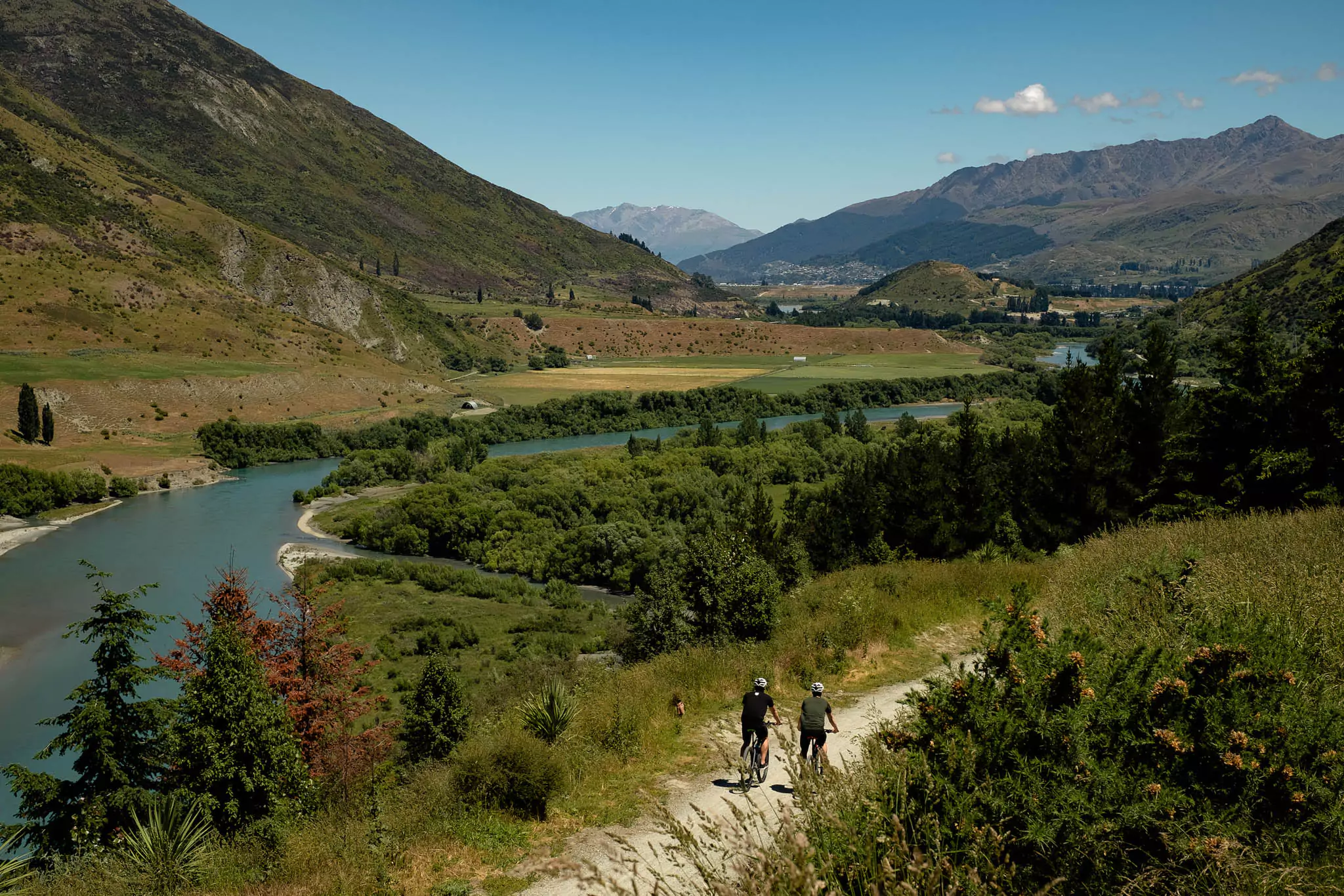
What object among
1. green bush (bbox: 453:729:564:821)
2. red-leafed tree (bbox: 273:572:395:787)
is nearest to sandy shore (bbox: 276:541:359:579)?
red-leafed tree (bbox: 273:572:395:787)

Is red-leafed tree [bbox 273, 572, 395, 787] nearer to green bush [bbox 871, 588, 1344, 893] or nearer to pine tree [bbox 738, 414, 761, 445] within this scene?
green bush [bbox 871, 588, 1344, 893]

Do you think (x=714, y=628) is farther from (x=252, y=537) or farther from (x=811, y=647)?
(x=252, y=537)

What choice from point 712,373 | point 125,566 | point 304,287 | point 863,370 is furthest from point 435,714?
point 863,370

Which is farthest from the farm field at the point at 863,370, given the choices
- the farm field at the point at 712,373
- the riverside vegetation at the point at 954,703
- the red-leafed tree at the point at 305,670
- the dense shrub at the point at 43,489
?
the red-leafed tree at the point at 305,670

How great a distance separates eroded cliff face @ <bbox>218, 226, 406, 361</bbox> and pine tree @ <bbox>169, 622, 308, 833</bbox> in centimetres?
12168

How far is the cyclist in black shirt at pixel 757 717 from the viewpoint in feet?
29.5

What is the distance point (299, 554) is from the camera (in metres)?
58.8

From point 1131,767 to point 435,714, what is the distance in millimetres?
23898

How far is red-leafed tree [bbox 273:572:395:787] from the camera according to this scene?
1870 cm

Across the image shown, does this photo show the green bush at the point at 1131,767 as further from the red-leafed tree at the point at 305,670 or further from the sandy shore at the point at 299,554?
the sandy shore at the point at 299,554

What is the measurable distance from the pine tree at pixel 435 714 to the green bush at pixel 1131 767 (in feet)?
71.2

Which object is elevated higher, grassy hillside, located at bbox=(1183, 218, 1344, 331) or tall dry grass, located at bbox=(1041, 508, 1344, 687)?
grassy hillside, located at bbox=(1183, 218, 1344, 331)

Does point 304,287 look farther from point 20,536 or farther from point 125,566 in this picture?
point 125,566

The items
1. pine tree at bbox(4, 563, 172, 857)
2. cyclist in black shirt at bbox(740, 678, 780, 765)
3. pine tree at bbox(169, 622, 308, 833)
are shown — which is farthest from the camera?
pine tree at bbox(4, 563, 172, 857)
